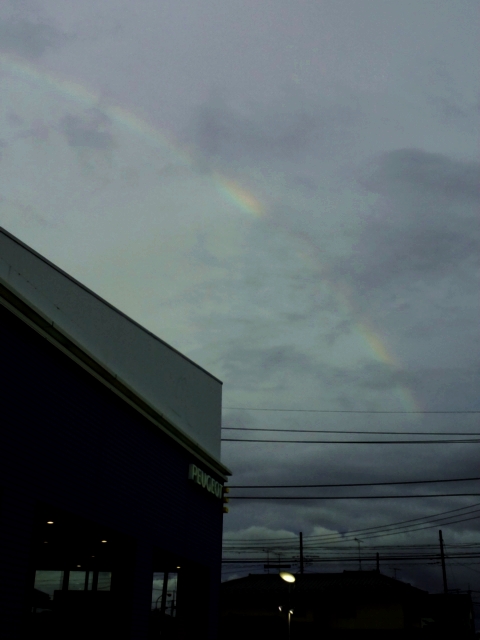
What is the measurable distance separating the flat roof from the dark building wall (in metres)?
0.50

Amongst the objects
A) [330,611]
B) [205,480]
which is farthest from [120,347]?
[330,611]

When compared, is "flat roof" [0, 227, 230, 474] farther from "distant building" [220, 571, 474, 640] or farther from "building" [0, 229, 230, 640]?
"distant building" [220, 571, 474, 640]

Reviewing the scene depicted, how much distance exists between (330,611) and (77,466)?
154ft

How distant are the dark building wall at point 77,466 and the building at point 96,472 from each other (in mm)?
37

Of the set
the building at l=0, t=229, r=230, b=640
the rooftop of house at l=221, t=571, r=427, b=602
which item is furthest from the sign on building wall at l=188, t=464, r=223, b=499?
the rooftop of house at l=221, t=571, r=427, b=602

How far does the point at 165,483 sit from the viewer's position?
24094mm

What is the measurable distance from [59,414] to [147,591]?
7845 mm

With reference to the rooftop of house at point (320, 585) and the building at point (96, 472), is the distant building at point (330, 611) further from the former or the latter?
the building at point (96, 472)

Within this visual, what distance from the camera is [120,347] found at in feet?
78.7

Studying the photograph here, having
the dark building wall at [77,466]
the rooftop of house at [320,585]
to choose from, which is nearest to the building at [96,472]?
the dark building wall at [77,466]

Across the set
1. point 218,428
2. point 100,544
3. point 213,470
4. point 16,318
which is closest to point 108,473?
point 100,544

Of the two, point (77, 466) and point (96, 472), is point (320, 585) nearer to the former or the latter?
point (96, 472)

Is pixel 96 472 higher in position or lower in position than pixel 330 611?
higher

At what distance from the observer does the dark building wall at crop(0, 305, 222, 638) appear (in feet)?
52.3
